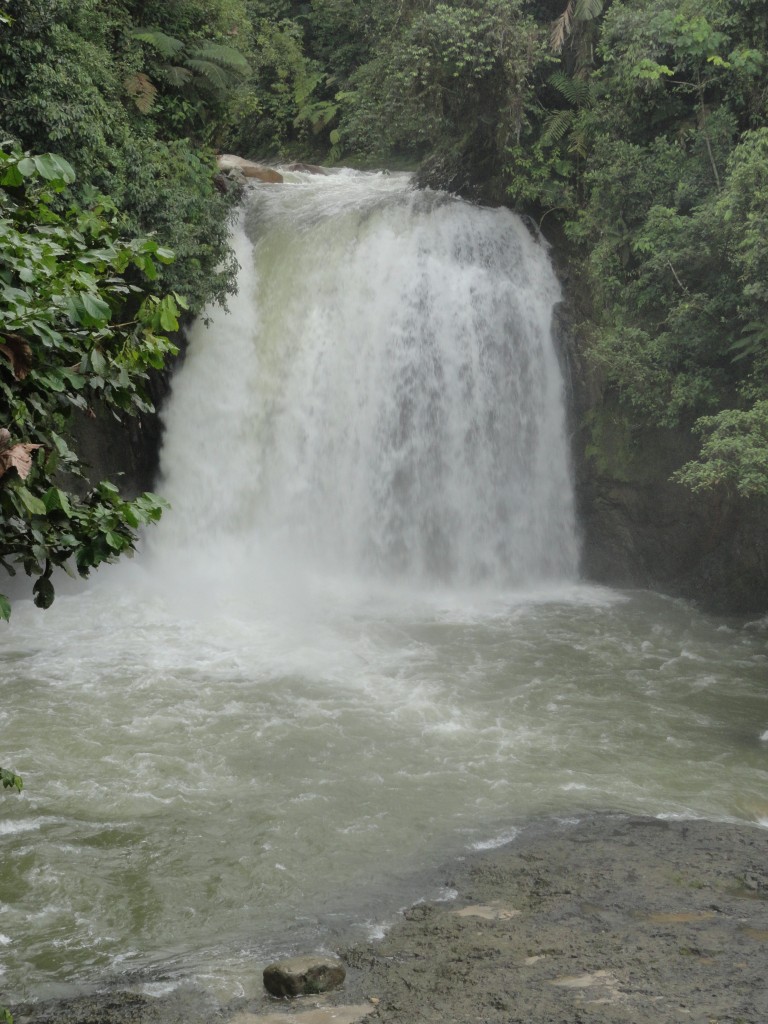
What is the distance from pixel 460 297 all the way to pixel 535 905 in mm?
11089

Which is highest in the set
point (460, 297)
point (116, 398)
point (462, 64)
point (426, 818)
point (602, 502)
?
point (462, 64)

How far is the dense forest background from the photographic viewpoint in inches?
521

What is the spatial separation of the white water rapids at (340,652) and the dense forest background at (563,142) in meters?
1.18

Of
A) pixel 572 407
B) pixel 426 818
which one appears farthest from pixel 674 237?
pixel 426 818

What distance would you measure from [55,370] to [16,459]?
548mm

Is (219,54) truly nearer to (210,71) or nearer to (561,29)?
(210,71)

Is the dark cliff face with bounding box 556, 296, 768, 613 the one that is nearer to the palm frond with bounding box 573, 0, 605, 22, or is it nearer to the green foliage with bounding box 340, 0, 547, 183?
the green foliage with bounding box 340, 0, 547, 183

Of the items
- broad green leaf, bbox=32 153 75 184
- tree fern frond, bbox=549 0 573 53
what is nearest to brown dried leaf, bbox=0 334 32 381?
broad green leaf, bbox=32 153 75 184

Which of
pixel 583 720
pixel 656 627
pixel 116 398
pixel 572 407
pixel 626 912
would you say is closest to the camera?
pixel 116 398

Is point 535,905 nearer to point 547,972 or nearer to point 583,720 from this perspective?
point 547,972

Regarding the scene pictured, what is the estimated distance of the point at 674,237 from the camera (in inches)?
594

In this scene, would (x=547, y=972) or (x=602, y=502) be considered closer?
(x=547, y=972)

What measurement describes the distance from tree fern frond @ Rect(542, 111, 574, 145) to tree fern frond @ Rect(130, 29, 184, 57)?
604 cm

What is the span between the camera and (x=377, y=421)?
16172 millimetres
